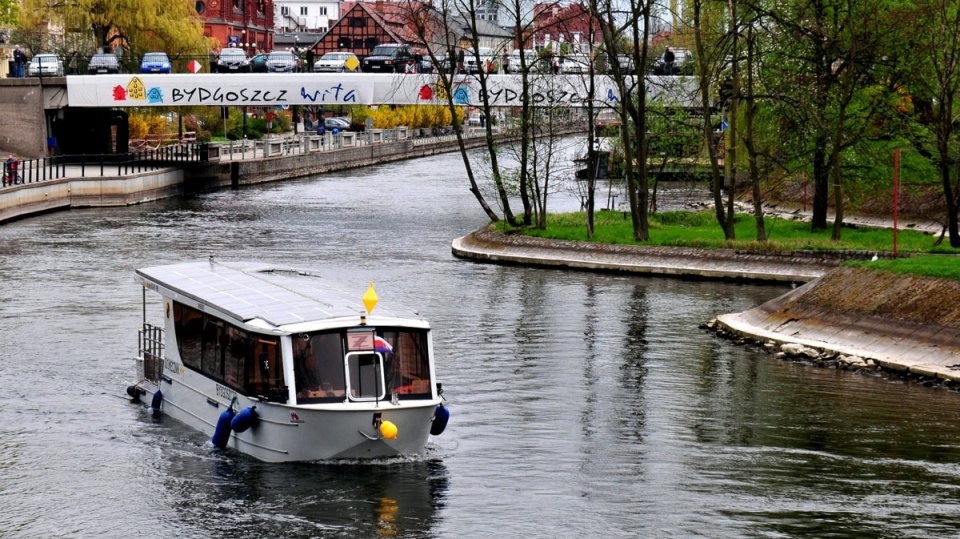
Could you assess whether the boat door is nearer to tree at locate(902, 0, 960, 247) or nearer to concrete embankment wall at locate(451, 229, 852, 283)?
concrete embankment wall at locate(451, 229, 852, 283)

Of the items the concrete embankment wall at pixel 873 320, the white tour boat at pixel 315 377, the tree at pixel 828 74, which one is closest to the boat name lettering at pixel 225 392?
the white tour boat at pixel 315 377

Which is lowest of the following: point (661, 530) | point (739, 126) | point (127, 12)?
point (661, 530)

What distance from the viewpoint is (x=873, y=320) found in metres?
36.2

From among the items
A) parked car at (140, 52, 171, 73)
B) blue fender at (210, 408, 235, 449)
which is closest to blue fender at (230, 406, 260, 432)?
blue fender at (210, 408, 235, 449)

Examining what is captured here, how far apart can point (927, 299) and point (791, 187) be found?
39.9 metres

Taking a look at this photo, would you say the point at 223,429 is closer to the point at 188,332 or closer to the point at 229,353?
the point at 229,353

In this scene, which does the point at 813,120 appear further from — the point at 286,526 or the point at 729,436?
the point at 286,526

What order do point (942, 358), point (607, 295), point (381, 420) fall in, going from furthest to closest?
point (607, 295) < point (942, 358) < point (381, 420)

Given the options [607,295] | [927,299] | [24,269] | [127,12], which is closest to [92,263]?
[24,269]

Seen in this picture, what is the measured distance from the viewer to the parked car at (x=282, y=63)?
310 ft

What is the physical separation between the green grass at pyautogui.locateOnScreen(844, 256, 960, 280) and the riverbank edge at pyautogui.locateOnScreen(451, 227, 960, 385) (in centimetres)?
31

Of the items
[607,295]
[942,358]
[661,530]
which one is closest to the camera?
[661,530]

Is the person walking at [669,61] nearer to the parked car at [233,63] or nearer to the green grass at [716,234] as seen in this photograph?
the green grass at [716,234]

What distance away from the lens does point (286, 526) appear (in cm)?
2264
